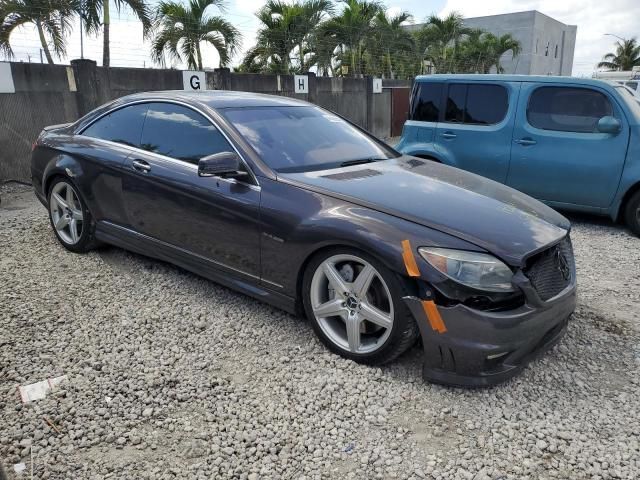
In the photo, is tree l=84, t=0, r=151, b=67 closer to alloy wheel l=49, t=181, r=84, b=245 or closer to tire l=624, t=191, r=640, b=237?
alloy wheel l=49, t=181, r=84, b=245

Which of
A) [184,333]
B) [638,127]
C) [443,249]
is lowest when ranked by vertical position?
[184,333]

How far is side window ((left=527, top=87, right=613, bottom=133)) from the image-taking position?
5868mm

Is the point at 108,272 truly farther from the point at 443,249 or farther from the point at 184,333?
the point at 443,249

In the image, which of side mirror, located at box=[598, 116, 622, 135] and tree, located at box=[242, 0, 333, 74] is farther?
tree, located at box=[242, 0, 333, 74]

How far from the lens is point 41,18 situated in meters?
10.2

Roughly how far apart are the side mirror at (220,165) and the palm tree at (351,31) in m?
16.8

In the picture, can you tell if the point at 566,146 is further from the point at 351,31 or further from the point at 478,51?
the point at 478,51

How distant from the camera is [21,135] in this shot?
813 cm

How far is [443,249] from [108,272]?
2989 millimetres

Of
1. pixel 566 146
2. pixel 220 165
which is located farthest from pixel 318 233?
pixel 566 146

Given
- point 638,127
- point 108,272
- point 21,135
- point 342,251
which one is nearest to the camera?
point 342,251

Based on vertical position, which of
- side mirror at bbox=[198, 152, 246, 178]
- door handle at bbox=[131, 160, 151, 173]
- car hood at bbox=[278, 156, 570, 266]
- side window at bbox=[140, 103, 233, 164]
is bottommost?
car hood at bbox=[278, 156, 570, 266]

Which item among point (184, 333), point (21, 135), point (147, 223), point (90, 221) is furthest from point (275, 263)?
point (21, 135)

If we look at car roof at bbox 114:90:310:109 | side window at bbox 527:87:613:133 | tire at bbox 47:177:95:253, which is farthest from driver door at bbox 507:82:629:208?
tire at bbox 47:177:95:253
